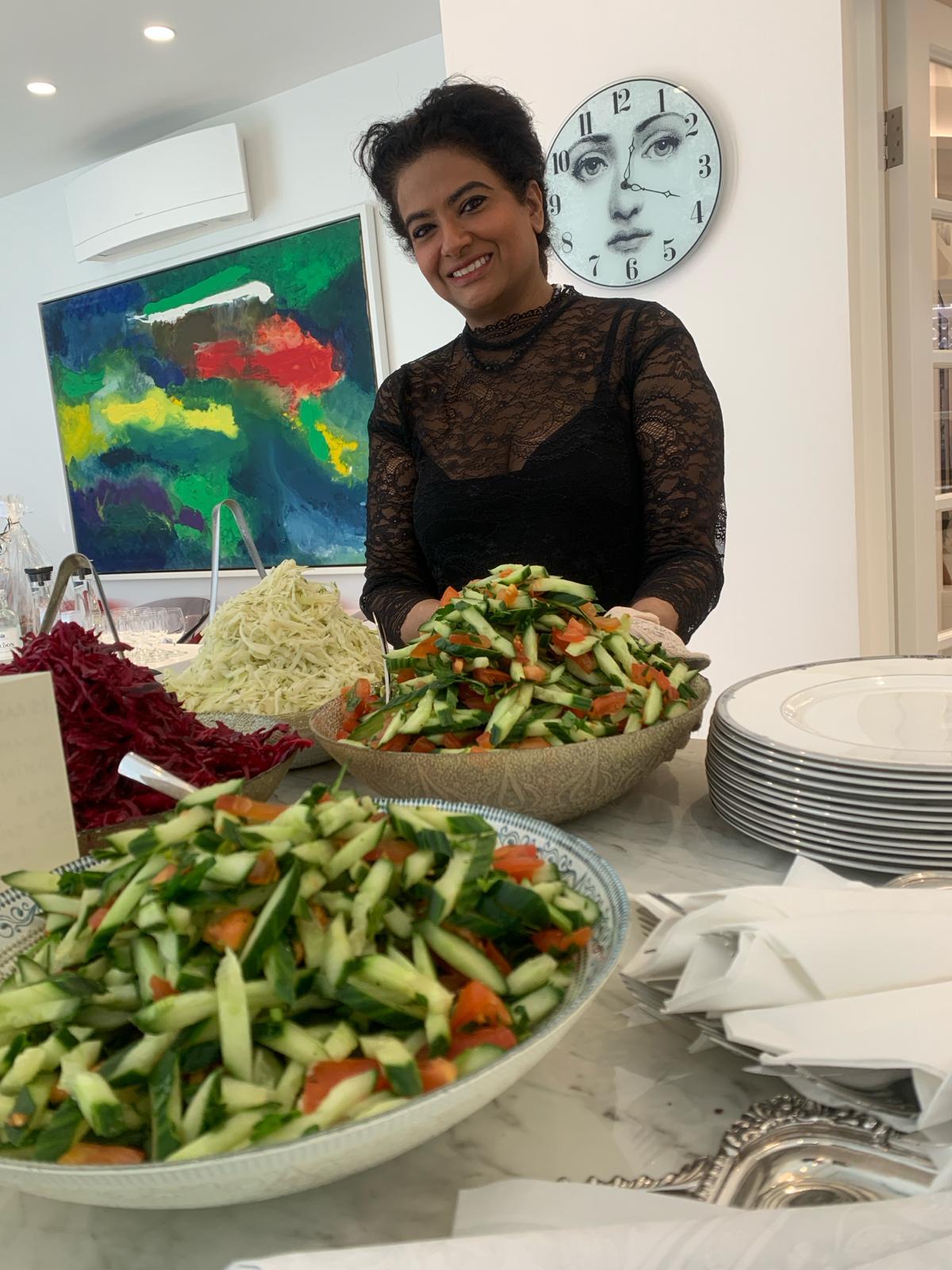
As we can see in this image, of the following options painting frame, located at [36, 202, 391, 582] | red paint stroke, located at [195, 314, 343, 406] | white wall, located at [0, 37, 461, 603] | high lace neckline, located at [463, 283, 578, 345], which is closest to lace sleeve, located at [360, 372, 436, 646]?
high lace neckline, located at [463, 283, 578, 345]

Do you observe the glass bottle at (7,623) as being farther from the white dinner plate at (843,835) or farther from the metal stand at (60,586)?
the white dinner plate at (843,835)

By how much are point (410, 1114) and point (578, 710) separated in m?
0.57

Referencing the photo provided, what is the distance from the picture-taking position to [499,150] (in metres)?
1.85

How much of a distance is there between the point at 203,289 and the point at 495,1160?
5336mm

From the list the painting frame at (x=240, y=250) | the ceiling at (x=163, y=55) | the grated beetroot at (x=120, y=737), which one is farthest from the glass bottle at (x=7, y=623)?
the ceiling at (x=163, y=55)

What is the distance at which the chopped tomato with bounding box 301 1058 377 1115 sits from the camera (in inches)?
17.7

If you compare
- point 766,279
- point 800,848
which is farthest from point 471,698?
point 766,279

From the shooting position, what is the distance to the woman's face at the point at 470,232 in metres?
1.82

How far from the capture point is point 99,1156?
447 millimetres

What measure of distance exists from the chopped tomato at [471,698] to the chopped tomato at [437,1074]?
1.74 feet

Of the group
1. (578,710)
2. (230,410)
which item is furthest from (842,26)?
(230,410)

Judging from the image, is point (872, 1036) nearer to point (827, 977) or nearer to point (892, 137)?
point (827, 977)

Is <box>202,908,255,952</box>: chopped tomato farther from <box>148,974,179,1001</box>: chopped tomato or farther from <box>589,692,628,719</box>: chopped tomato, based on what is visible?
<box>589,692,628,719</box>: chopped tomato

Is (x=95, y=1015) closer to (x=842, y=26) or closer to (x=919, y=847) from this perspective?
(x=919, y=847)
